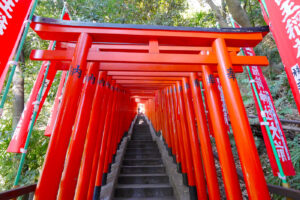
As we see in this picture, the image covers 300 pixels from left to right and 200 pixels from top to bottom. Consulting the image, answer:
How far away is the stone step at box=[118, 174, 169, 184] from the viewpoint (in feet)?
17.0

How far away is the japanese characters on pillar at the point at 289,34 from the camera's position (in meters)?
1.88

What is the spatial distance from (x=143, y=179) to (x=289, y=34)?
536 centimetres

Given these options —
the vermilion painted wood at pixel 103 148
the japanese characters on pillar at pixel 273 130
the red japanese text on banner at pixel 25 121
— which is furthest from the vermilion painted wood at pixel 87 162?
the japanese characters on pillar at pixel 273 130

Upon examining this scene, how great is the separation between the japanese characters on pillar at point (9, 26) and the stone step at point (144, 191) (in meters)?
4.46

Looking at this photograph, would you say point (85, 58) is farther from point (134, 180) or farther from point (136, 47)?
point (134, 180)

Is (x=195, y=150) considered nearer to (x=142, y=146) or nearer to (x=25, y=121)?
(x=25, y=121)

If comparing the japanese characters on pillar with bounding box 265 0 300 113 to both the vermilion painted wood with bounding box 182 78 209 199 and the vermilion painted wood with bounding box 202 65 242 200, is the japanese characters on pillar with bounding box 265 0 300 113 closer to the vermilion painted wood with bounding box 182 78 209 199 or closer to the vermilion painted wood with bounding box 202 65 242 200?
the vermilion painted wood with bounding box 202 65 242 200

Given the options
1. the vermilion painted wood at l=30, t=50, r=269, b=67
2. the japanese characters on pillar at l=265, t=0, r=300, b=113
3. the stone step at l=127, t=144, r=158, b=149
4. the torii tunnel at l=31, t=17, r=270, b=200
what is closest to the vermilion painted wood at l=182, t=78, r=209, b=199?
the torii tunnel at l=31, t=17, r=270, b=200

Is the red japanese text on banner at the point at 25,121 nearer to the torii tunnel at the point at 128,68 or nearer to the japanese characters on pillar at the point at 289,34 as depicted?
the torii tunnel at the point at 128,68

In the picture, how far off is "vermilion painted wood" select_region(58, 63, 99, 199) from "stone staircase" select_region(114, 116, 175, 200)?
2992 millimetres

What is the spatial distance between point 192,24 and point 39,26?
9.00 metres

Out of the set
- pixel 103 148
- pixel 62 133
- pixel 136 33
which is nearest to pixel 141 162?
pixel 103 148

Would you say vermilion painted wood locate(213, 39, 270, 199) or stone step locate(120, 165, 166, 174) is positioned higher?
vermilion painted wood locate(213, 39, 270, 199)

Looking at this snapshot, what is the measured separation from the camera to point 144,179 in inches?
205
